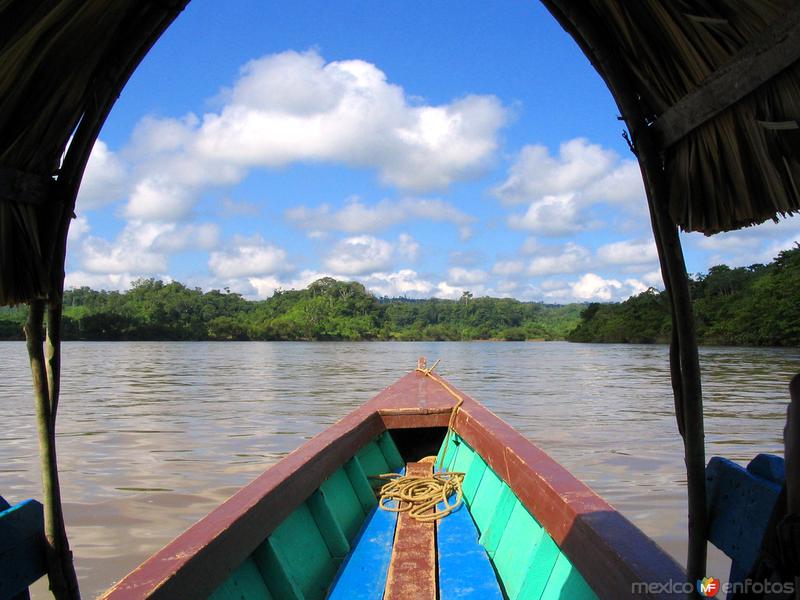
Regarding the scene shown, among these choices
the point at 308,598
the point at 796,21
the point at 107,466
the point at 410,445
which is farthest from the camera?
the point at 107,466

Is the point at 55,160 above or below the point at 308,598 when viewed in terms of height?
above

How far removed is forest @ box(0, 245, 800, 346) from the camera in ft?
130

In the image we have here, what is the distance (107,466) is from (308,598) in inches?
225

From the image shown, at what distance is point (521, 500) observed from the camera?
260 cm

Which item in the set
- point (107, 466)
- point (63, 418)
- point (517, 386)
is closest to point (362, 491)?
Result: point (107, 466)

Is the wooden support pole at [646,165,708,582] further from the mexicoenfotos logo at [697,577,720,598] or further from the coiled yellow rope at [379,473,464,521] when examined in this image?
the coiled yellow rope at [379,473,464,521]

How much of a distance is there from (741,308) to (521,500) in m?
44.5

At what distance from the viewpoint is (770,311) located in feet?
124

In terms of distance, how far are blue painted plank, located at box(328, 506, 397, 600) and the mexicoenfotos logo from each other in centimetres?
131

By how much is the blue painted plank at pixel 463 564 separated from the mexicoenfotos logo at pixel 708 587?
1120 millimetres

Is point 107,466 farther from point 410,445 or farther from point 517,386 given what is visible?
point 517,386

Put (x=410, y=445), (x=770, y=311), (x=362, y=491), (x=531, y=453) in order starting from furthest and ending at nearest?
(x=770, y=311) → (x=410, y=445) → (x=362, y=491) → (x=531, y=453)

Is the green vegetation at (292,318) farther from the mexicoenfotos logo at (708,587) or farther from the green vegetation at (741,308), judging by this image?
the mexicoenfotos logo at (708,587)

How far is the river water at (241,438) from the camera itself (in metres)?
5.25
